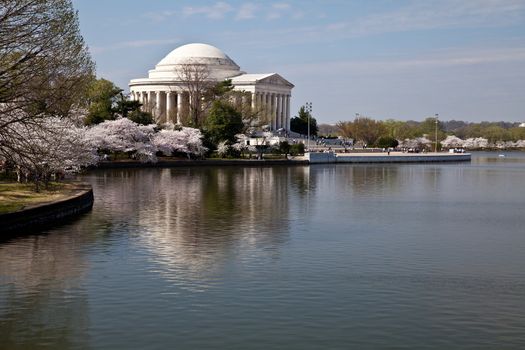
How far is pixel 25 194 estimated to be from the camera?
114 feet

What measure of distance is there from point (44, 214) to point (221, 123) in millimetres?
58125

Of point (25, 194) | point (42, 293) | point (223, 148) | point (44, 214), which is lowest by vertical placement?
point (42, 293)

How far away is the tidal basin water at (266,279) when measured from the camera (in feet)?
51.6

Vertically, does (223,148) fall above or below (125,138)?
below

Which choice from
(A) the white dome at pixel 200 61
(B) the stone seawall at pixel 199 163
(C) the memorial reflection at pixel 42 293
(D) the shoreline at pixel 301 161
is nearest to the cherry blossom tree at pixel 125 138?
(D) the shoreline at pixel 301 161

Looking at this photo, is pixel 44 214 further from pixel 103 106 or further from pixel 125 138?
pixel 103 106

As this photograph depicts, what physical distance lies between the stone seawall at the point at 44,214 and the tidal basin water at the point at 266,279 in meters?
0.85

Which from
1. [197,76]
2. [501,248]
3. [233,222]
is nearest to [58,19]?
[233,222]

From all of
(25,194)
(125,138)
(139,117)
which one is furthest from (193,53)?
(25,194)

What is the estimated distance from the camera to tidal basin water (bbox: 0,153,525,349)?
1573 cm

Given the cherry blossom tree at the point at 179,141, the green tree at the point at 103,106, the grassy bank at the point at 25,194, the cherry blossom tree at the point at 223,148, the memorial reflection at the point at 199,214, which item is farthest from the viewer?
the cherry blossom tree at the point at 223,148

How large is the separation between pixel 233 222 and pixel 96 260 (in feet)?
32.6

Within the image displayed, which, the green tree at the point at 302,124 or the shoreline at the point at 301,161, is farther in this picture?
the green tree at the point at 302,124

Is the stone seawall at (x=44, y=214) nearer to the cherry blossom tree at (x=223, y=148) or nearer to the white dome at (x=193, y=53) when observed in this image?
the cherry blossom tree at (x=223, y=148)
